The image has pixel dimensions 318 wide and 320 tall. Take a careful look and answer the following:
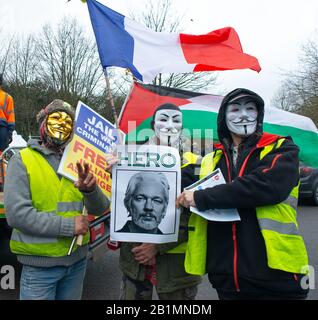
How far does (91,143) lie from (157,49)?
1.07 meters

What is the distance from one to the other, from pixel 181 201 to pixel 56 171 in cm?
79

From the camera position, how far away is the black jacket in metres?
1.96

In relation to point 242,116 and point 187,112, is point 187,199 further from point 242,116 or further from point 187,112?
point 187,112

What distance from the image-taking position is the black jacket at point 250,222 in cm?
196

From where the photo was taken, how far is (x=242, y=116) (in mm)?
2238

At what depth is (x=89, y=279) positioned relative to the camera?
4.83 metres

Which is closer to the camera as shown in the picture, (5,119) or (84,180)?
(84,180)

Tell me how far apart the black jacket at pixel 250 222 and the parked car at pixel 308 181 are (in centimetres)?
844

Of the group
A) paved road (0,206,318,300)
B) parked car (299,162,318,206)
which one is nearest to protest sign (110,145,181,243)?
paved road (0,206,318,300)

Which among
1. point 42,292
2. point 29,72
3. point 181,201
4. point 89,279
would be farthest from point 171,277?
point 29,72

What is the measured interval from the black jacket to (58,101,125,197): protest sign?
33.6 inches

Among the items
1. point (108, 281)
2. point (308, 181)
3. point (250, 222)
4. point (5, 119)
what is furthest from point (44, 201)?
point (308, 181)

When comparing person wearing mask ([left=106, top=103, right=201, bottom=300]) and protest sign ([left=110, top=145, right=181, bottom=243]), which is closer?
protest sign ([left=110, top=145, right=181, bottom=243])

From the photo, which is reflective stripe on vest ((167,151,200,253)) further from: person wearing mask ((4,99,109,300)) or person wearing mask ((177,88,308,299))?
person wearing mask ((4,99,109,300))
